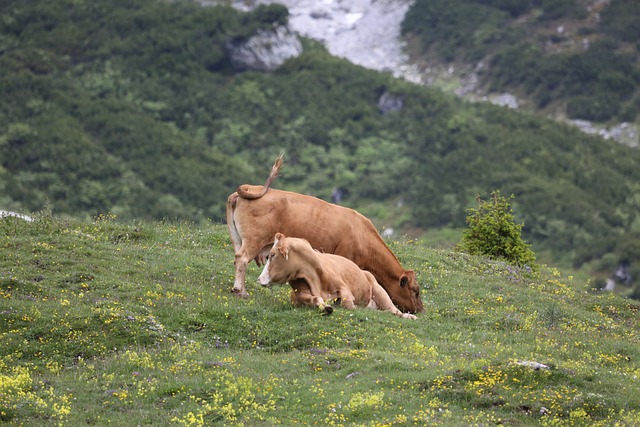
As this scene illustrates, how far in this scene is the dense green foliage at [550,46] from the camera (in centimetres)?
12462

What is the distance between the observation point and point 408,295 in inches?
894

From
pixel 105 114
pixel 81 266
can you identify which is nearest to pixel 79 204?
pixel 105 114

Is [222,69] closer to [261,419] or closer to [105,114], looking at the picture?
[105,114]

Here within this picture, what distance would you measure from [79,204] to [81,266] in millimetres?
58146

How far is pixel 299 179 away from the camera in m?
97.7

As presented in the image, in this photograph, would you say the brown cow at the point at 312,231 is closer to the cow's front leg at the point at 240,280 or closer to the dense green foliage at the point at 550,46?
the cow's front leg at the point at 240,280

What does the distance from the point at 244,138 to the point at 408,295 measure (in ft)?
263

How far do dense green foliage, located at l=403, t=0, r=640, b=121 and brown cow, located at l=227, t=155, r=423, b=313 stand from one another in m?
102

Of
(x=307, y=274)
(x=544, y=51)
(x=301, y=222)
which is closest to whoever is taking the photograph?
(x=307, y=274)

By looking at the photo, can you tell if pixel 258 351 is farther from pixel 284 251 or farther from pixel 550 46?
pixel 550 46

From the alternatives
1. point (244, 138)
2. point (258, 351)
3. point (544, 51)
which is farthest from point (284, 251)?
point (544, 51)

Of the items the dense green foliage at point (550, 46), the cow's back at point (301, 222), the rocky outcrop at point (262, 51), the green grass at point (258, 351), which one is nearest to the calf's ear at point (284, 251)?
the green grass at point (258, 351)

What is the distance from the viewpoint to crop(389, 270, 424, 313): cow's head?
22.6 metres

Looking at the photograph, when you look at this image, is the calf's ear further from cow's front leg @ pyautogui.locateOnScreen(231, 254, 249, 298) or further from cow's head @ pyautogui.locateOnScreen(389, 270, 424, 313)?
cow's head @ pyautogui.locateOnScreen(389, 270, 424, 313)
